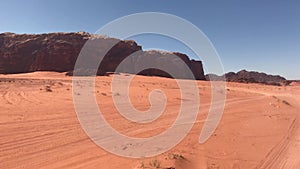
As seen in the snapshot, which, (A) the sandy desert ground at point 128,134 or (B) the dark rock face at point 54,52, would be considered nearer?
(A) the sandy desert ground at point 128,134

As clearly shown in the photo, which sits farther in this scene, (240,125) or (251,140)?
(240,125)

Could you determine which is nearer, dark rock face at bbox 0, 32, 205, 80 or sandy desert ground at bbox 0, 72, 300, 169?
sandy desert ground at bbox 0, 72, 300, 169

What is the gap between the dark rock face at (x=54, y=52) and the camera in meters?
54.3

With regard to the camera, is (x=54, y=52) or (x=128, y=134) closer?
(x=128, y=134)

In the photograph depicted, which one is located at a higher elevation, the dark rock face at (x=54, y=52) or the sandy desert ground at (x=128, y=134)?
the dark rock face at (x=54, y=52)

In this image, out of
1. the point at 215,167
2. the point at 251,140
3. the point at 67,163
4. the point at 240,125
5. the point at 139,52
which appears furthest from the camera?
the point at 139,52

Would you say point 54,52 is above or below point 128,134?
above

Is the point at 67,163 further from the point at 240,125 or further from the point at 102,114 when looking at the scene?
the point at 240,125

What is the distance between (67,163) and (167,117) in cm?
584

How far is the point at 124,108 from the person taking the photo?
11641mm

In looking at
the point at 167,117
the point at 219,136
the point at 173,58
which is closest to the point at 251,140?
the point at 219,136

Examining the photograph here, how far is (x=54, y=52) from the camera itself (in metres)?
54.5

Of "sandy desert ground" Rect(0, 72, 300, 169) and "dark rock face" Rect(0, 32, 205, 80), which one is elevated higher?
"dark rock face" Rect(0, 32, 205, 80)

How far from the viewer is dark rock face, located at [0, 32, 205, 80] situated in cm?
5434
